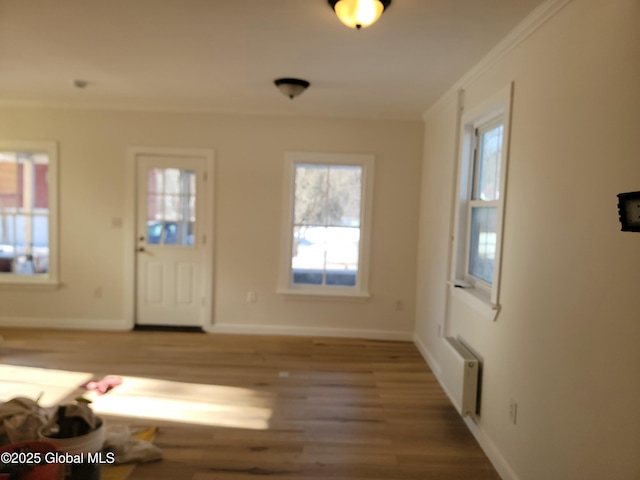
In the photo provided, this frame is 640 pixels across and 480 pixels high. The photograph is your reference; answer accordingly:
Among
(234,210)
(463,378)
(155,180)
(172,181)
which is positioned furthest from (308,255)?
(463,378)

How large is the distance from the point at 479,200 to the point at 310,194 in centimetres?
205

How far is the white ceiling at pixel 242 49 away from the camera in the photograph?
2.22m

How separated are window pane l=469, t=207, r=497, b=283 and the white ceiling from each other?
1061 mm

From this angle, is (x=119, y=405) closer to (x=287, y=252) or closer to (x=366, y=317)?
(x=287, y=252)

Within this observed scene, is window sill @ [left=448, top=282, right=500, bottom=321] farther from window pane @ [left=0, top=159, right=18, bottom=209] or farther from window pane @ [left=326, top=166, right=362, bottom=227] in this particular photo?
window pane @ [left=0, top=159, right=18, bottom=209]

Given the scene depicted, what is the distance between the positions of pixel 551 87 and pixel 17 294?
17.7 ft

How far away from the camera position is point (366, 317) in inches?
187

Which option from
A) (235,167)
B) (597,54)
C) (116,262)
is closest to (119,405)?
(116,262)

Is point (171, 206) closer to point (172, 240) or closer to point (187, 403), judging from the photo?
point (172, 240)

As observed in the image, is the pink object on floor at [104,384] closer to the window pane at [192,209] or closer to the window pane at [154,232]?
the window pane at [154,232]

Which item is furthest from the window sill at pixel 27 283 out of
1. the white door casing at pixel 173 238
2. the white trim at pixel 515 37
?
the white trim at pixel 515 37

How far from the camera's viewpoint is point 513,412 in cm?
226

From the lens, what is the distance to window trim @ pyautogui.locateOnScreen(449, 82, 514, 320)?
2.48 metres

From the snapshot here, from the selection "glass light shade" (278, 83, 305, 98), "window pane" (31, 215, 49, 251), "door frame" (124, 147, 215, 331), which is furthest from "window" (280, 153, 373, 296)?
"window pane" (31, 215, 49, 251)
